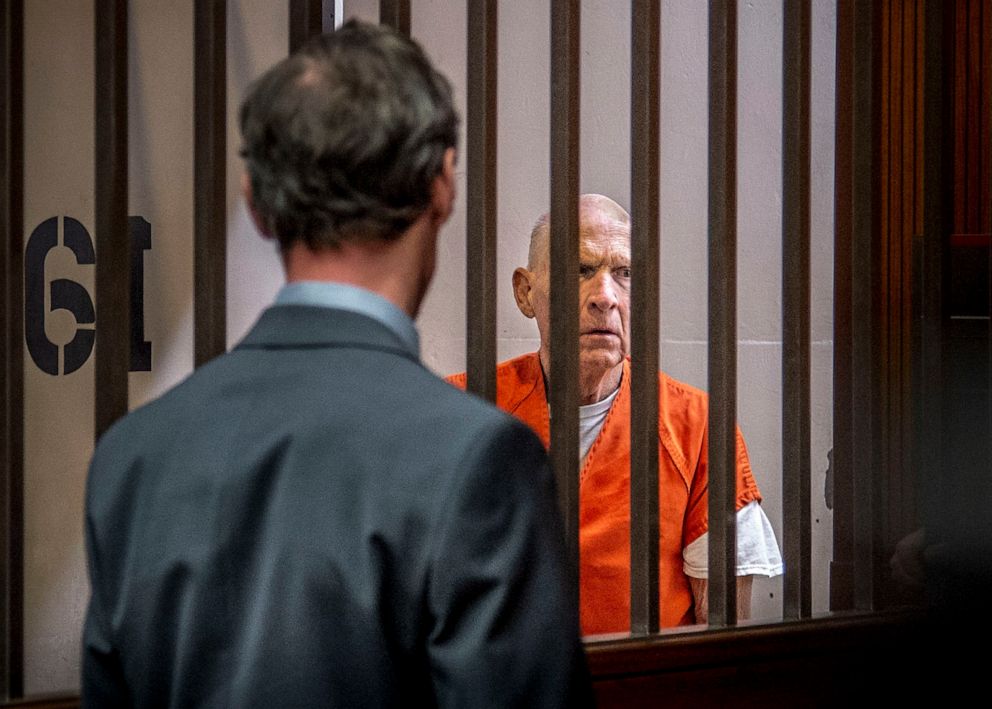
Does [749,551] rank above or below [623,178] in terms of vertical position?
below

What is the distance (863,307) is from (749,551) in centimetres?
73

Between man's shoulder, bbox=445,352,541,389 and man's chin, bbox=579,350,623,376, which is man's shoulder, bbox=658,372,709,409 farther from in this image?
man's shoulder, bbox=445,352,541,389

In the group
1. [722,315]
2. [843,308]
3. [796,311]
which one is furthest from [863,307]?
[722,315]

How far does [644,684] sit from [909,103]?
36.8 inches

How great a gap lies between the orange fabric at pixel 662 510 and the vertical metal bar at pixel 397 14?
0.92 metres

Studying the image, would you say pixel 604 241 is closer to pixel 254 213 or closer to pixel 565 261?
pixel 565 261

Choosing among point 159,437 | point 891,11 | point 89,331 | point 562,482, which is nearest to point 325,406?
point 159,437

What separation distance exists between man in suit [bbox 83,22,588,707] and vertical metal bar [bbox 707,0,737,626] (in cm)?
79

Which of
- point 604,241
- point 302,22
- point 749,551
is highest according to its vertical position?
point 302,22

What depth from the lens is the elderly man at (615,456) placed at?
2.25 metres

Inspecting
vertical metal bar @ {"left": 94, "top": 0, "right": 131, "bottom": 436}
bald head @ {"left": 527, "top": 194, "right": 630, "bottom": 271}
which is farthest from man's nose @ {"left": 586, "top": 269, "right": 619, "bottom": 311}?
vertical metal bar @ {"left": 94, "top": 0, "right": 131, "bottom": 436}

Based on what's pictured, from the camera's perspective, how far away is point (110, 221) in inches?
50.0
